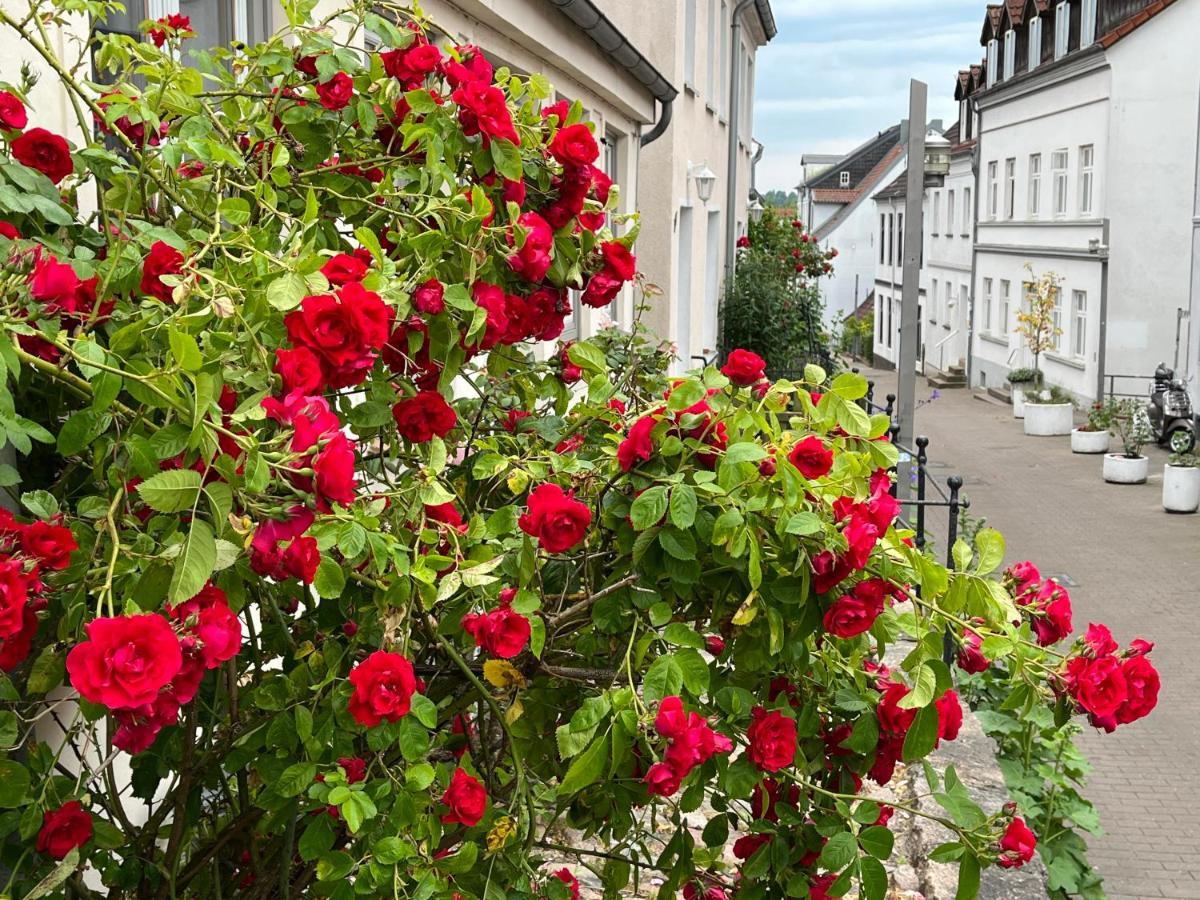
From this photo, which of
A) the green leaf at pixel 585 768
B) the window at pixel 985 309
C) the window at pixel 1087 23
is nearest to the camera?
the green leaf at pixel 585 768

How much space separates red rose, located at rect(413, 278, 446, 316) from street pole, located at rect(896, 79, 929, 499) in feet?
29.4

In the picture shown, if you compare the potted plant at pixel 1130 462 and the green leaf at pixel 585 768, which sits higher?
the green leaf at pixel 585 768

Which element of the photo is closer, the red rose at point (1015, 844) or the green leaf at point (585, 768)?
the green leaf at point (585, 768)

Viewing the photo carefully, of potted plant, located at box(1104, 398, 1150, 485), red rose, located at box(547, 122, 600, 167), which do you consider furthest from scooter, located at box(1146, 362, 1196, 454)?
red rose, located at box(547, 122, 600, 167)

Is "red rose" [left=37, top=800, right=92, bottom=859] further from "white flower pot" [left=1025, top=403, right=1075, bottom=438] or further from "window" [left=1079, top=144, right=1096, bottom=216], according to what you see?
"window" [left=1079, top=144, right=1096, bottom=216]

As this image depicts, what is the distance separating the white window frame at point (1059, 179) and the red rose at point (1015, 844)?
106 ft

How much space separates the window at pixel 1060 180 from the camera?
32.9 m

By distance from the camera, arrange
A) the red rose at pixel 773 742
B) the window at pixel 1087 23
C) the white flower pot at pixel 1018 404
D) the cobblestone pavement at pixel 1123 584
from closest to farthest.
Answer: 1. the red rose at pixel 773 742
2. the cobblestone pavement at pixel 1123 584
3. the white flower pot at pixel 1018 404
4. the window at pixel 1087 23

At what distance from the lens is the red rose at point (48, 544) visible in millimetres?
2010

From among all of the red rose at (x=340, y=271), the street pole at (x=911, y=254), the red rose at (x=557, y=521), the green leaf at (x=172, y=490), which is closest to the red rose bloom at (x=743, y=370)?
the red rose at (x=557, y=521)

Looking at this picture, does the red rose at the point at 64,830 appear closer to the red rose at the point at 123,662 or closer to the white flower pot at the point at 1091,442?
the red rose at the point at 123,662

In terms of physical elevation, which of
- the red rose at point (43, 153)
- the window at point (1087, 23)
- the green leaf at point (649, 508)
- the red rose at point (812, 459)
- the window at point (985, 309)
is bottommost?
the window at point (985, 309)

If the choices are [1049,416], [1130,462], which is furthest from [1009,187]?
[1130,462]

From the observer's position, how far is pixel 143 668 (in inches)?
64.2
